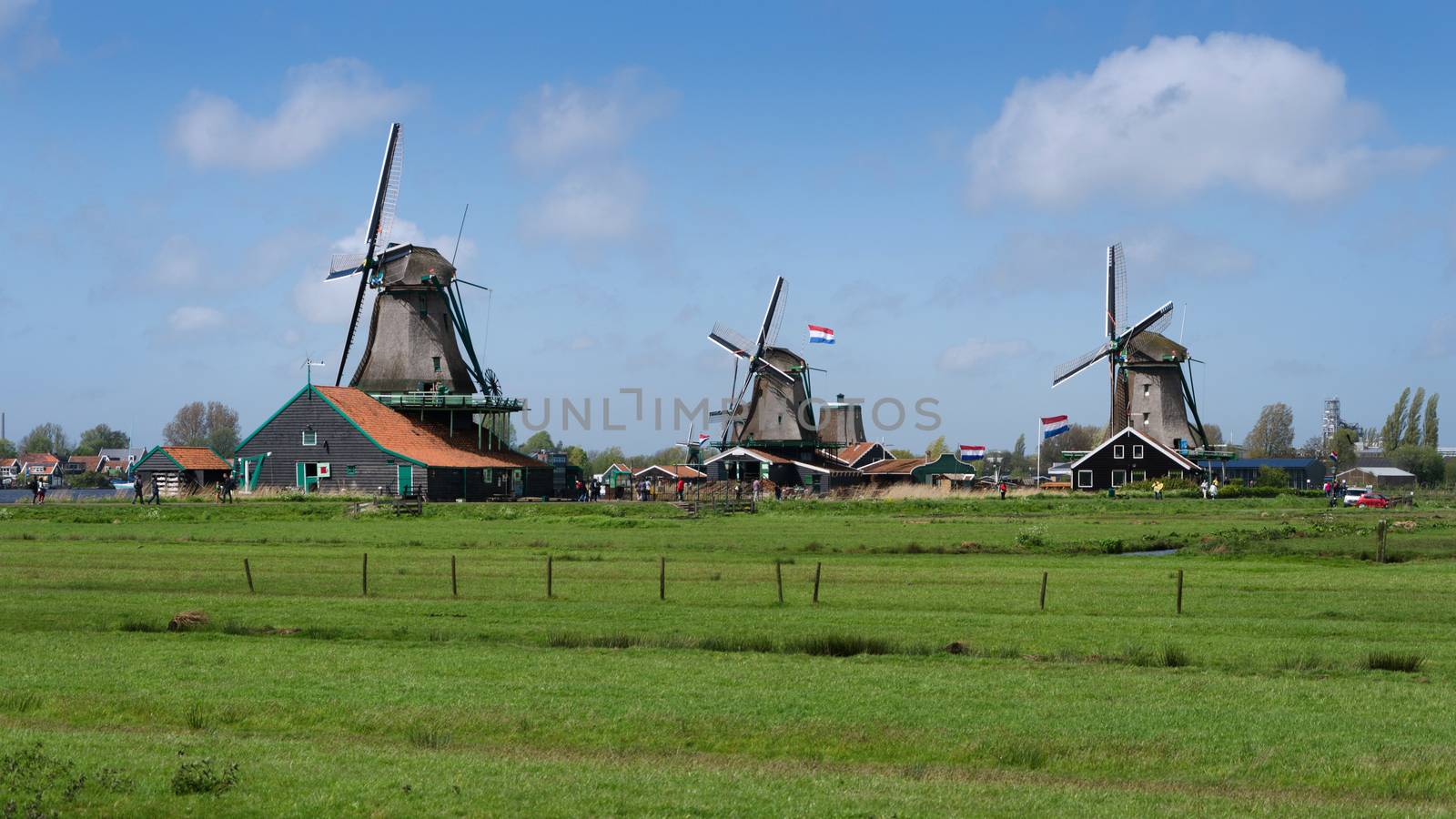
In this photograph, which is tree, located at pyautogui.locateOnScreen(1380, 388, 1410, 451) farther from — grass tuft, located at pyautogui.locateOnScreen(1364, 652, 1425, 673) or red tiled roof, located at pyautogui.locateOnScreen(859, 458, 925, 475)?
grass tuft, located at pyautogui.locateOnScreen(1364, 652, 1425, 673)

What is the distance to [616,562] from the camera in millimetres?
37469

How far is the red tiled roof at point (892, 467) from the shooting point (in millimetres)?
106188

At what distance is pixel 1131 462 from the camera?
96062 mm

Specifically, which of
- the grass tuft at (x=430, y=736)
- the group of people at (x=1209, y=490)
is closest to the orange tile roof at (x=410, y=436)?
the group of people at (x=1209, y=490)

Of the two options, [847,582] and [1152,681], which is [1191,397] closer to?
[847,582]

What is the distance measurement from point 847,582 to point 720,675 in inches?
525

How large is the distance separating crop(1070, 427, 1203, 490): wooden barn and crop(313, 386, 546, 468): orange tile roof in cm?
4104

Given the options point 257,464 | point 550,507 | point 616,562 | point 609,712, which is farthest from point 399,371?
point 609,712

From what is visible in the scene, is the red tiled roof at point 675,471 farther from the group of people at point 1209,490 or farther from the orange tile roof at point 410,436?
the group of people at point 1209,490

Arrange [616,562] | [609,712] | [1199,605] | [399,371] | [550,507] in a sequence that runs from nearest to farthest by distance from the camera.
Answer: [609,712] < [1199,605] < [616,562] < [550,507] < [399,371]

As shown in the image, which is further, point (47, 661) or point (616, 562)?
point (616, 562)

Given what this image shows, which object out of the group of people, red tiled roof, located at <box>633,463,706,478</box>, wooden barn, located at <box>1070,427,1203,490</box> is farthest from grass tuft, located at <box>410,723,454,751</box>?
red tiled roof, located at <box>633,463,706,478</box>

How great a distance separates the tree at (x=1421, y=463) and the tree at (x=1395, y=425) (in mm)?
22431

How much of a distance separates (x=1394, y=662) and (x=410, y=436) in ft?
215
